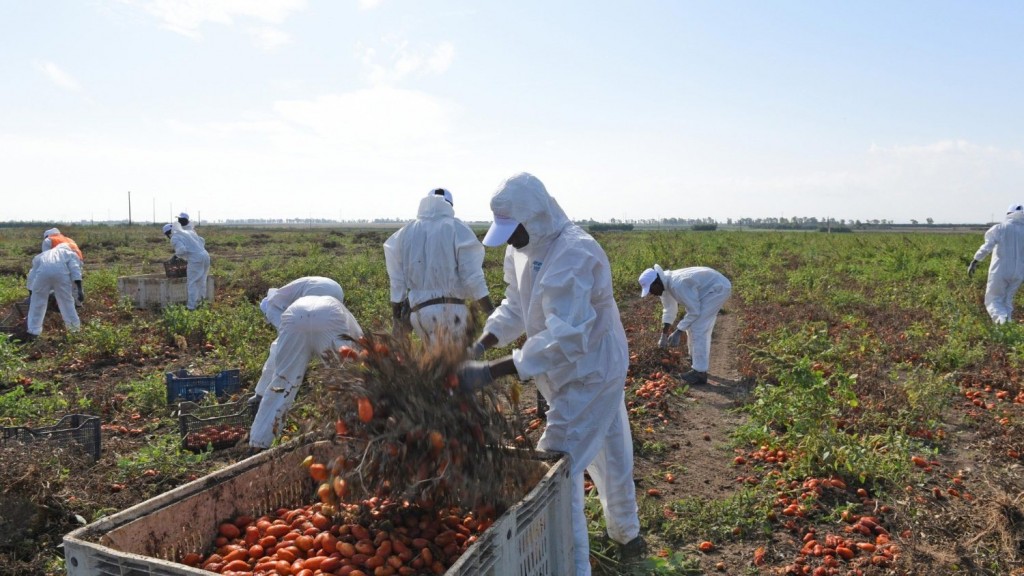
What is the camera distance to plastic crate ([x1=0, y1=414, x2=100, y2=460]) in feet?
15.6

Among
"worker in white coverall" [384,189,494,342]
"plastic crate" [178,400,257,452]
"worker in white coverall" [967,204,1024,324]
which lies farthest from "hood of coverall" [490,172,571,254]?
"worker in white coverall" [967,204,1024,324]

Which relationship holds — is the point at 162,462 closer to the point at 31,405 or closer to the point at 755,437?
the point at 31,405

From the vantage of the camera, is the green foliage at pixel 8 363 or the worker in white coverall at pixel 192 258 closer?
the green foliage at pixel 8 363

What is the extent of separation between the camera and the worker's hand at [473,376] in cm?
264

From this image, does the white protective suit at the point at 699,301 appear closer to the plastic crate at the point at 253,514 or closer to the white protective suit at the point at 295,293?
the white protective suit at the point at 295,293

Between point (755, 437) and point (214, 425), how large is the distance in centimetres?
416

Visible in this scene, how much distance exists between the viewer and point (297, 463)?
10.4ft

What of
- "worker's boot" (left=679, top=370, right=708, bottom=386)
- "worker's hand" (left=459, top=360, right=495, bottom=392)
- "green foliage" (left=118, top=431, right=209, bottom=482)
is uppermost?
"worker's hand" (left=459, top=360, right=495, bottom=392)

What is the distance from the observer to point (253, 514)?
9.73ft

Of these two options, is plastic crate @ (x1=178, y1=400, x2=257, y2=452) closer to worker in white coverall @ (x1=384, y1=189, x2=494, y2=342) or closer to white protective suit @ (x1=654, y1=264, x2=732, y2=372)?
worker in white coverall @ (x1=384, y1=189, x2=494, y2=342)

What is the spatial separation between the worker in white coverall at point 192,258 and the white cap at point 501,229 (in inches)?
396

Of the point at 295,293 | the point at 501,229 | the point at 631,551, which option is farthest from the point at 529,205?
the point at 295,293

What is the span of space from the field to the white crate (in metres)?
0.41

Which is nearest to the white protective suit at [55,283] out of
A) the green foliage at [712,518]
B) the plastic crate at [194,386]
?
the plastic crate at [194,386]
